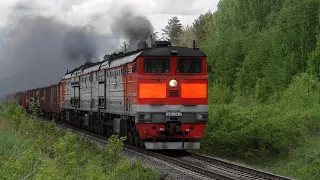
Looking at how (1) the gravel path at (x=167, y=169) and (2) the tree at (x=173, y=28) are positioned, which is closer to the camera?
(1) the gravel path at (x=167, y=169)

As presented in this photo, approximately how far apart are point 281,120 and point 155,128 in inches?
190

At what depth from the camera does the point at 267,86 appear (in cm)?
3959

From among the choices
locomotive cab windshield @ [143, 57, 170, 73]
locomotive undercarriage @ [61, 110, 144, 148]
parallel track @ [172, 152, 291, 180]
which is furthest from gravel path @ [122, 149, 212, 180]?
locomotive cab windshield @ [143, 57, 170, 73]

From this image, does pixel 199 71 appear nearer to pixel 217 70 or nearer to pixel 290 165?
pixel 290 165

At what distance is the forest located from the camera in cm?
1841

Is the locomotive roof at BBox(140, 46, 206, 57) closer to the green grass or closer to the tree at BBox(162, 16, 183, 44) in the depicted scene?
the green grass

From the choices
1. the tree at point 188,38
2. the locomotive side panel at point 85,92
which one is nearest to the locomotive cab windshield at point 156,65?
the locomotive side panel at point 85,92

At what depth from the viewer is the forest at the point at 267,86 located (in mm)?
18406

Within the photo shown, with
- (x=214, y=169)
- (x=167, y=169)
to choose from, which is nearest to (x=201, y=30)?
(x=214, y=169)

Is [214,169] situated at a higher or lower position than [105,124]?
lower

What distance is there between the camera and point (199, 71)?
1886cm

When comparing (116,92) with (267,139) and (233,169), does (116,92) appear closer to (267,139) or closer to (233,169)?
(267,139)

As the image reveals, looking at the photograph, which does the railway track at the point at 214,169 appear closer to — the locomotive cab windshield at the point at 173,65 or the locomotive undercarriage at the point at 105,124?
the locomotive undercarriage at the point at 105,124

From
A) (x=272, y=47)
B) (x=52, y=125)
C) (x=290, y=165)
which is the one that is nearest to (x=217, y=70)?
(x=272, y=47)
